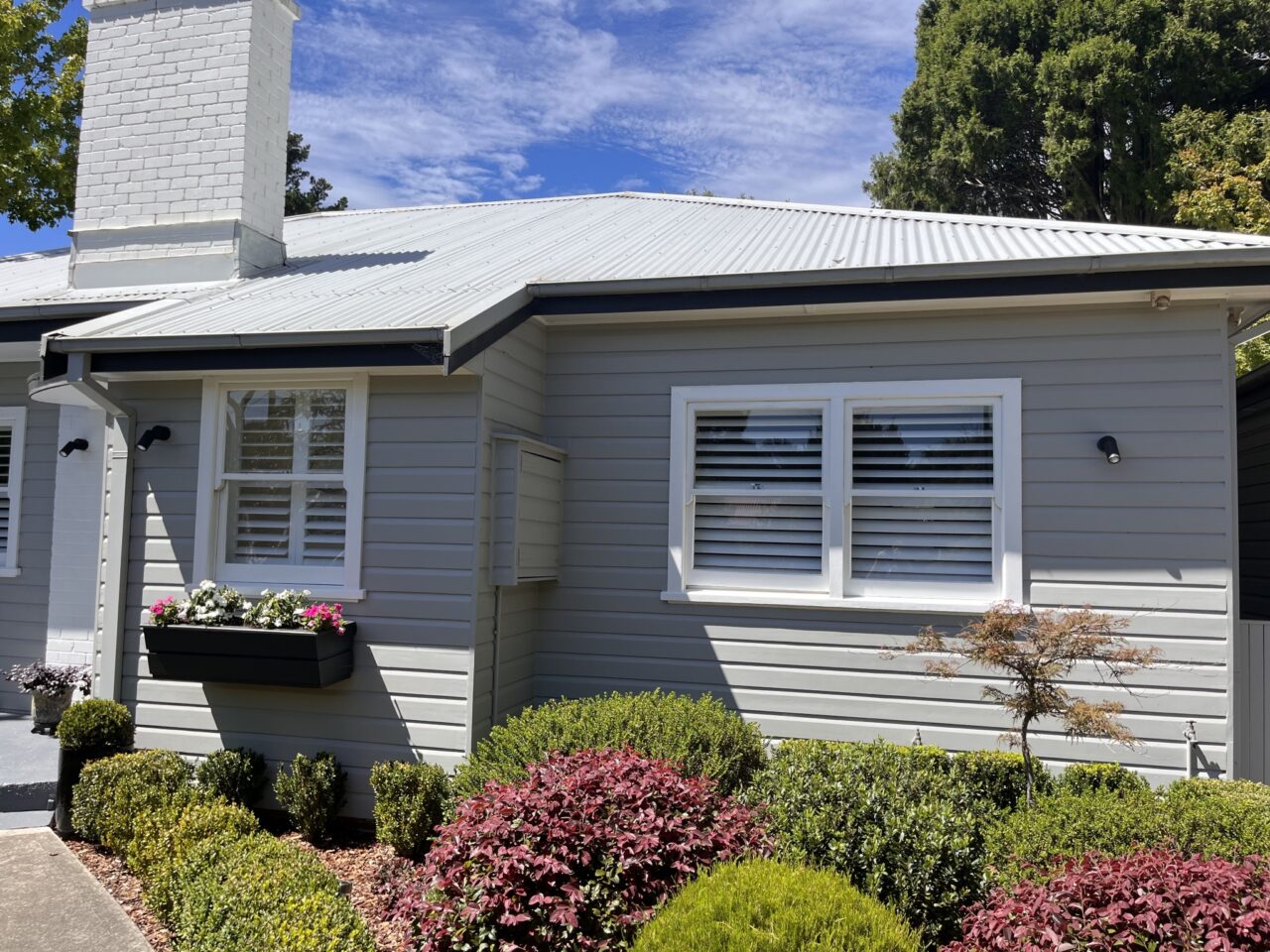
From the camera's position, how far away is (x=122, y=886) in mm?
4691

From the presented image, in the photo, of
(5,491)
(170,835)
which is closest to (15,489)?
(5,491)

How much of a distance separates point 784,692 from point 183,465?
4361 mm

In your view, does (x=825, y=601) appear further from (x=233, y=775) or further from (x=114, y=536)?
(x=114, y=536)

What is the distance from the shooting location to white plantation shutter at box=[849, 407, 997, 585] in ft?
19.0

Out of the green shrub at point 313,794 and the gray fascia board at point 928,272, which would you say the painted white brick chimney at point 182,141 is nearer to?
the gray fascia board at point 928,272

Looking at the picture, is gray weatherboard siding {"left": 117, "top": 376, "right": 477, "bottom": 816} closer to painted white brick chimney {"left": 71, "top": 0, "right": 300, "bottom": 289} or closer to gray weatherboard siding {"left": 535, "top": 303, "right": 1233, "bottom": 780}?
gray weatherboard siding {"left": 535, "top": 303, "right": 1233, "bottom": 780}

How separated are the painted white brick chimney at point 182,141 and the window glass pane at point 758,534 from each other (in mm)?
4548

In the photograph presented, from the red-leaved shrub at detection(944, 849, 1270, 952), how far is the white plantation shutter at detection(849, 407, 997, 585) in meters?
2.92

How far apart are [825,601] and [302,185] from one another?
798 inches

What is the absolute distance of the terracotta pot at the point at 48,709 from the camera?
737cm

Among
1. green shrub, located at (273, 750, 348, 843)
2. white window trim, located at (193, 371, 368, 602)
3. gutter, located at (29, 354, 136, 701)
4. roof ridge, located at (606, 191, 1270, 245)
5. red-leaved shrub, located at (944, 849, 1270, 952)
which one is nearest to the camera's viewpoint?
red-leaved shrub, located at (944, 849, 1270, 952)

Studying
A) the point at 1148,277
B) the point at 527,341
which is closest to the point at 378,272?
the point at 527,341

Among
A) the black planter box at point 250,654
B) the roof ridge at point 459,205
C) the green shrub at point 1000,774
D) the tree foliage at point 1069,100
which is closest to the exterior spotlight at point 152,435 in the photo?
the black planter box at point 250,654

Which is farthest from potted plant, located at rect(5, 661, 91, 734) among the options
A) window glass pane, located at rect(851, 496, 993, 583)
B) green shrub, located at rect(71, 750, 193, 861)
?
window glass pane, located at rect(851, 496, 993, 583)
